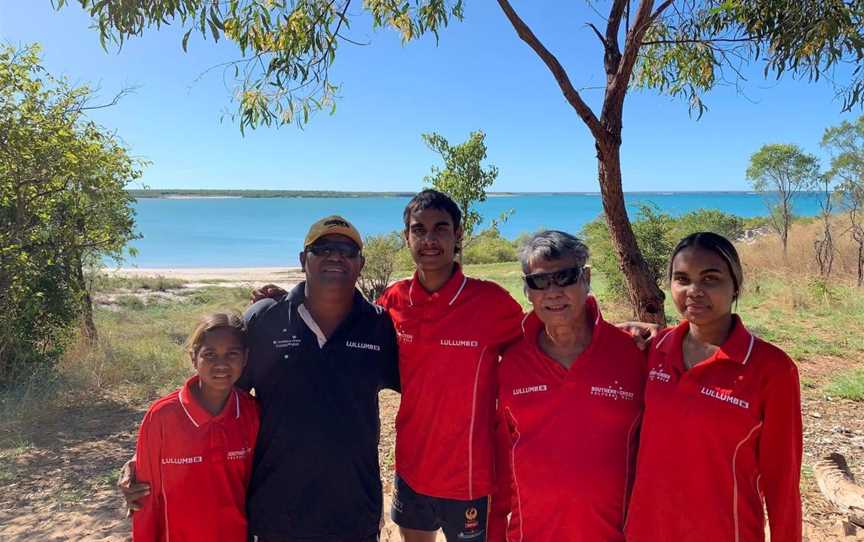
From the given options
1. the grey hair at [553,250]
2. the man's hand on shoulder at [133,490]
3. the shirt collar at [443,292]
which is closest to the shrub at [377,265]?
the shirt collar at [443,292]

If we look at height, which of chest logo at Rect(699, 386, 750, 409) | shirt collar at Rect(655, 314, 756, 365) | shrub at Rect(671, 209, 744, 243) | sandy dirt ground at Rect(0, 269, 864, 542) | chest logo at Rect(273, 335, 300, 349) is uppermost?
shrub at Rect(671, 209, 744, 243)

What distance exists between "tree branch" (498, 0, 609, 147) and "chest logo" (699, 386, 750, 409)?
250 cm

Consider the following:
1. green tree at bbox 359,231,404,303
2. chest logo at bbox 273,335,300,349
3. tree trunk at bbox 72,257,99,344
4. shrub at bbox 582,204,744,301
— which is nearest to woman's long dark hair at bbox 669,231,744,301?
chest logo at bbox 273,335,300,349

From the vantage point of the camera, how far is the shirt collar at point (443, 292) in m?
2.54

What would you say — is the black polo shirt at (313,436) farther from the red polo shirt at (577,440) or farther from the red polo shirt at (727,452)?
the red polo shirt at (727,452)

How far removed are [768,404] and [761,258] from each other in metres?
17.8

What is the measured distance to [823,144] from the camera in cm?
1831

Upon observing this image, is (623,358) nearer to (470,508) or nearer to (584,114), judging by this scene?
(470,508)

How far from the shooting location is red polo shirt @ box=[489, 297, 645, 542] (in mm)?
1959

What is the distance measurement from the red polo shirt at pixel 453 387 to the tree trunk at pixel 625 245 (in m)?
1.70

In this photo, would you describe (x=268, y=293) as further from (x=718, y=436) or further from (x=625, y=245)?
(x=625, y=245)

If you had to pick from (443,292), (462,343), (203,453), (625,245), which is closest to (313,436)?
(203,453)

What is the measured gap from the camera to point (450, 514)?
97.7 inches

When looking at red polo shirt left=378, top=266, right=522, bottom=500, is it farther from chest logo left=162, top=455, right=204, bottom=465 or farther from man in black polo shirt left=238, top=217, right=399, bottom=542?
chest logo left=162, top=455, right=204, bottom=465
